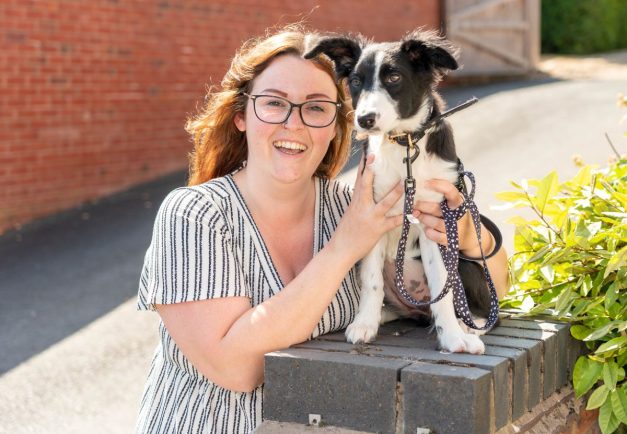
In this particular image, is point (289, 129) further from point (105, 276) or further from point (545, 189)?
point (105, 276)

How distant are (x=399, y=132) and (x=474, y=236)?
408mm

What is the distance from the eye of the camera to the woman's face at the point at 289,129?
2.58 m

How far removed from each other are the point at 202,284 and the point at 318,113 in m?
0.67

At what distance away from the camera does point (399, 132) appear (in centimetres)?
240

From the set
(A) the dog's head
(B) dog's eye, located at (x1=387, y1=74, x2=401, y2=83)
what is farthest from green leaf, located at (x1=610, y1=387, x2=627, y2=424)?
(B) dog's eye, located at (x1=387, y1=74, x2=401, y2=83)

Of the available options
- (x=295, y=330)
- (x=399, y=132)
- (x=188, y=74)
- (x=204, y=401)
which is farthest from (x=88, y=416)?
(x=188, y=74)

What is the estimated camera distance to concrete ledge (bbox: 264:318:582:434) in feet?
6.33

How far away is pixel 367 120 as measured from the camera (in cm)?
230

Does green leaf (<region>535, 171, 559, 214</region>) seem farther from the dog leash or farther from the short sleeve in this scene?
the short sleeve

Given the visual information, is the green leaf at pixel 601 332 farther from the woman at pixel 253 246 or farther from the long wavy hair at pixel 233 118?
the long wavy hair at pixel 233 118

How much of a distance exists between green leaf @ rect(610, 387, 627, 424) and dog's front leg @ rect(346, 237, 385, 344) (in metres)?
0.69

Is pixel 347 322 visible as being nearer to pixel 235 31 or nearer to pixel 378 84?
pixel 378 84

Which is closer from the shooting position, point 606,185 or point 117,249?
point 606,185

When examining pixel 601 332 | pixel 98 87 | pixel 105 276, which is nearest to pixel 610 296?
pixel 601 332
